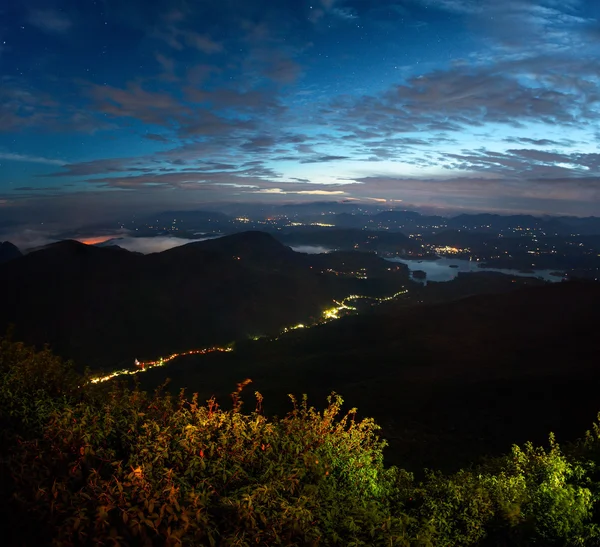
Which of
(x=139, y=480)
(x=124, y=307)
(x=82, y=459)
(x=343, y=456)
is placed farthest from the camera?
(x=124, y=307)

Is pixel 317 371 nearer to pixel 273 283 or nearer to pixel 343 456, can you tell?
pixel 343 456

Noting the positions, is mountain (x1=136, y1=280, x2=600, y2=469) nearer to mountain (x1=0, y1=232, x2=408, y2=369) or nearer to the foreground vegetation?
the foreground vegetation

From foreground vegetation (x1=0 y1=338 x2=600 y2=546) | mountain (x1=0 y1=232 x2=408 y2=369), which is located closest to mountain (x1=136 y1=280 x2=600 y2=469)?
foreground vegetation (x1=0 y1=338 x2=600 y2=546)

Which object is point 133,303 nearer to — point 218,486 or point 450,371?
point 450,371

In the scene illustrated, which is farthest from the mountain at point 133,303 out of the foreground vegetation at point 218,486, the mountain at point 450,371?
the foreground vegetation at point 218,486

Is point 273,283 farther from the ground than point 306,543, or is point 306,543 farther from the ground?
point 306,543

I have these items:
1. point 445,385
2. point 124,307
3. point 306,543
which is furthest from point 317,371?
point 124,307

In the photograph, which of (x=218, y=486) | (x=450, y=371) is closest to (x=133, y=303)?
(x=450, y=371)
